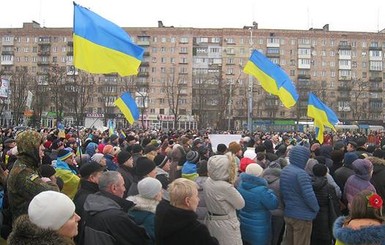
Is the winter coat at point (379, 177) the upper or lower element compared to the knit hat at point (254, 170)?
lower

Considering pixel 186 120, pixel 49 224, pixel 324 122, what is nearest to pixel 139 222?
pixel 49 224

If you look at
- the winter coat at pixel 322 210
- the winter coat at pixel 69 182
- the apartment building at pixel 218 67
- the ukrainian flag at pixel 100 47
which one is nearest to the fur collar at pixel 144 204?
the winter coat at pixel 69 182

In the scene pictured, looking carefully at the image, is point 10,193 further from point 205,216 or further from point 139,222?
point 205,216

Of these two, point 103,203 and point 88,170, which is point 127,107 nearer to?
point 88,170

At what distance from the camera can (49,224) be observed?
2.86m

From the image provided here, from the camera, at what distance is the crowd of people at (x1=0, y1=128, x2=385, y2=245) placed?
3.30m

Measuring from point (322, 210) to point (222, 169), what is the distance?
7.40 ft

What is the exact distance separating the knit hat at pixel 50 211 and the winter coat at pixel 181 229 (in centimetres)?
127

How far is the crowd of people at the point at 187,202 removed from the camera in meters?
3.30

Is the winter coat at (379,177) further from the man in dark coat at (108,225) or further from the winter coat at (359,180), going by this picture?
the man in dark coat at (108,225)

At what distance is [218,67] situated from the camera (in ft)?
268

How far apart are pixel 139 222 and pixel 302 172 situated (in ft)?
9.08

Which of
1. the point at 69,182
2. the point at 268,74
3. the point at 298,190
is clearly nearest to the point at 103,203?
the point at 69,182

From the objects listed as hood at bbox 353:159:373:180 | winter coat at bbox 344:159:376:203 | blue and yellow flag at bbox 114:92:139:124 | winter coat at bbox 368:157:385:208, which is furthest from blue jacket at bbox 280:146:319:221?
blue and yellow flag at bbox 114:92:139:124
